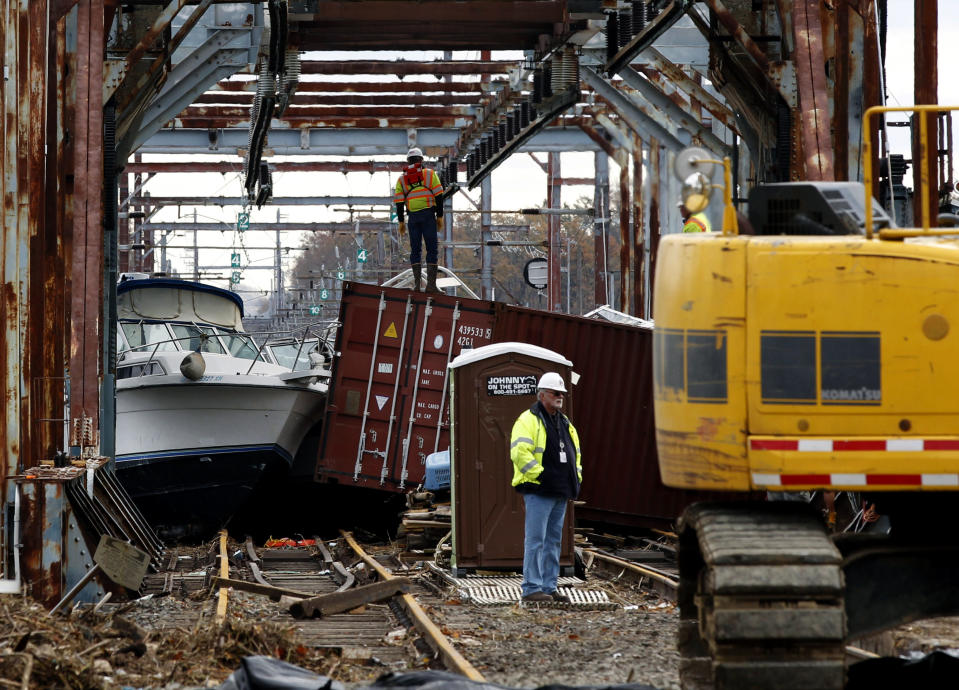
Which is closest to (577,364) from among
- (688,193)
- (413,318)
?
(413,318)

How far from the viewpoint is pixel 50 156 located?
49.2 feet

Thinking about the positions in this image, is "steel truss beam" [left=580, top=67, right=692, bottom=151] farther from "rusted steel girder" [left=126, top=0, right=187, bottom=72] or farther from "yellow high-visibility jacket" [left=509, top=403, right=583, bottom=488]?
"yellow high-visibility jacket" [left=509, top=403, right=583, bottom=488]

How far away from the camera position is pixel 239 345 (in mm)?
26703

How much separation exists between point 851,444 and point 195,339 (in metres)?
20.8

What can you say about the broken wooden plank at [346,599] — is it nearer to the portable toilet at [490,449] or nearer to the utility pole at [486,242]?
the portable toilet at [490,449]

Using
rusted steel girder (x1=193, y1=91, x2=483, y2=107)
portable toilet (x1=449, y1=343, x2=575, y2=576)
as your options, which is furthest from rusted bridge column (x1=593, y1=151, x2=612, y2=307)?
portable toilet (x1=449, y1=343, x2=575, y2=576)

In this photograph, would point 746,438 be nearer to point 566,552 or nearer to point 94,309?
point 566,552

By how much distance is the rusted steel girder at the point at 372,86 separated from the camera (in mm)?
27781

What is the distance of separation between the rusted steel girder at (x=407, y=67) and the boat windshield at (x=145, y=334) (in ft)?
17.8

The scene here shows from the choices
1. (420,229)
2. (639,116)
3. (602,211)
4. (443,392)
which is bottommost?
(443,392)

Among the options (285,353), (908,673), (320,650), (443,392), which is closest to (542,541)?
(320,650)

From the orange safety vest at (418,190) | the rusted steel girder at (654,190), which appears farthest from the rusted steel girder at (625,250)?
the orange safety vest at (418,190)

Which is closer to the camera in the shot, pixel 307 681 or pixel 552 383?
pixel 307 681

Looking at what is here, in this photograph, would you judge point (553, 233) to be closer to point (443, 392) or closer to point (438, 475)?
point (443, 392)
